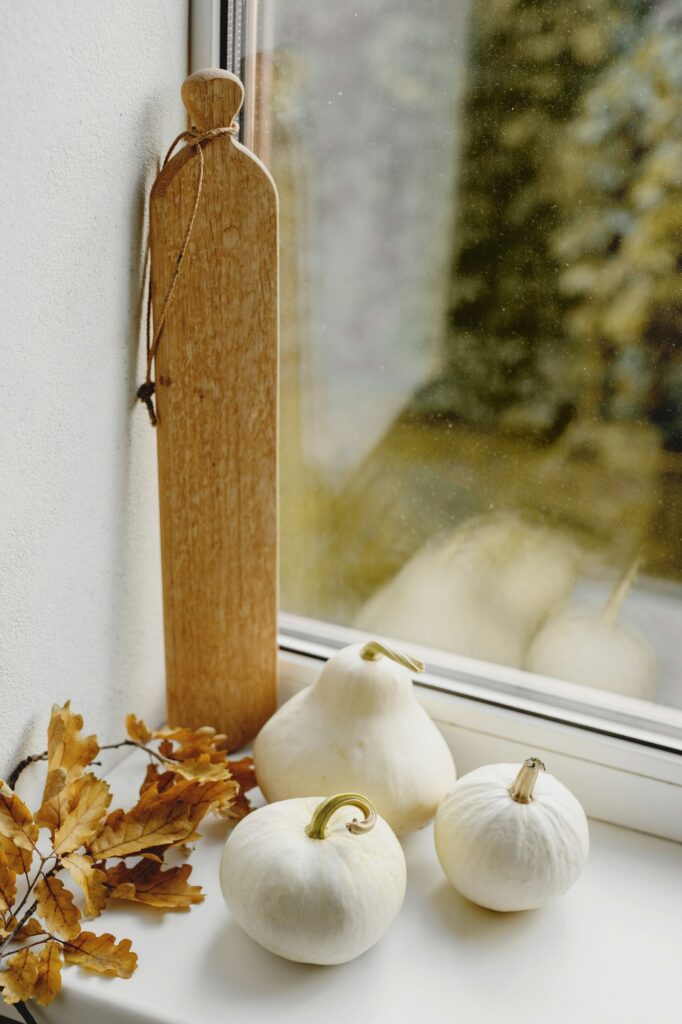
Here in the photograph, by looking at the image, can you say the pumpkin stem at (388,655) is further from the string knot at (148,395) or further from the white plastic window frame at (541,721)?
the string knot at (148,395)

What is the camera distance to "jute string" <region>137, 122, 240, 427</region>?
70 centimetres

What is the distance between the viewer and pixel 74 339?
670 mm

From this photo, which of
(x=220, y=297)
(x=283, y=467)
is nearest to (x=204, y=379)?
(x=220, y=297)

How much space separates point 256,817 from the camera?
2.23 ft

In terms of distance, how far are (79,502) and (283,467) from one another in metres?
0.25

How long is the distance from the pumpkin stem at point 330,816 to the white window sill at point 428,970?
0.11 metres

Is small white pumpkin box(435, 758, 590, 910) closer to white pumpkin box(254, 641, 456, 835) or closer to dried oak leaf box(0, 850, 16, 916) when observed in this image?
white pumpkin box(254, 641, 456, 835)

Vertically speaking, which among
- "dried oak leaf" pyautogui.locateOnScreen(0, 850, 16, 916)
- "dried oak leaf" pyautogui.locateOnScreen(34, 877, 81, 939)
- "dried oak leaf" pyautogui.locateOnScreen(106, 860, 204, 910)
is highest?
"dried oak leaf" pyautogui.locateOnScreen(0, 850, 16, 916)

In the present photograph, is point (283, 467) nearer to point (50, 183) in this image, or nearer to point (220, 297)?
point (220, 297)

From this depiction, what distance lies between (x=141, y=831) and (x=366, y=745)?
0.63 feet

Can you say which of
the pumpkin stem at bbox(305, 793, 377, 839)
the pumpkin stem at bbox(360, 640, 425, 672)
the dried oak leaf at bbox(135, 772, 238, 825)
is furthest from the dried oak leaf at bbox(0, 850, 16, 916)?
the pumpkin stem at bbox(360, 640, 425, 672)

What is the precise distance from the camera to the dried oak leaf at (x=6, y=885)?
64 centimetres

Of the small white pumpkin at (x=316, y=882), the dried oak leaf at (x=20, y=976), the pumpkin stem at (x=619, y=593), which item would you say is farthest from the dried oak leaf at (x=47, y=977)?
the pumpkin stem at (x=619, y=593)

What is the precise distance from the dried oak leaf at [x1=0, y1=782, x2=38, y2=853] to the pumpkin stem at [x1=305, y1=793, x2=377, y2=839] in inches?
7.9
